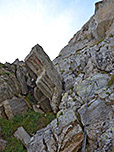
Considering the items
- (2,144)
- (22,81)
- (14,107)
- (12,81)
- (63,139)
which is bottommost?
(63,139)

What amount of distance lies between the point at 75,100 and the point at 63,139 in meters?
5.95

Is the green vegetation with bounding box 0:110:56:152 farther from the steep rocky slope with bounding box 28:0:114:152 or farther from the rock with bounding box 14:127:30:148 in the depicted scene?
the steep rocky slope with bounding box 28:0:114:152

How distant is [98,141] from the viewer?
10031 mm

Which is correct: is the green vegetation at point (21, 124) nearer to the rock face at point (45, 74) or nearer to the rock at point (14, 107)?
the rock at point (14, 107)

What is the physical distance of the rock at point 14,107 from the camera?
2253 centimetres

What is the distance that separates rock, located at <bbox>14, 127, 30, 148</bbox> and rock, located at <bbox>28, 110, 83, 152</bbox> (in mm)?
2613

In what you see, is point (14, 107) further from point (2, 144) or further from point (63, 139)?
point (63, 139)

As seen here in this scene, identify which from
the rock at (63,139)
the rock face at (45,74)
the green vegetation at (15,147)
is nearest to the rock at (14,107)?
the green vegetation at (15,147)

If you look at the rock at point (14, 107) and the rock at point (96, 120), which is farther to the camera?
the rock at point (14, 107)

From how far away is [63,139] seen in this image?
37.6 ft

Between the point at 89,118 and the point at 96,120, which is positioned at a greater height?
the point at 89,118

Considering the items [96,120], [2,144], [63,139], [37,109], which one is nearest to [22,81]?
[37,109]

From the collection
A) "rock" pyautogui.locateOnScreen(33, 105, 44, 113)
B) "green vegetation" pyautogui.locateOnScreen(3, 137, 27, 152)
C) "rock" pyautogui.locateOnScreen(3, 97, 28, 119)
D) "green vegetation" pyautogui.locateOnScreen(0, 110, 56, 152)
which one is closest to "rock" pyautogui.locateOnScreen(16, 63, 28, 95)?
"rock" pyautogui.locateOnScreen(3, 97, 28, 119)

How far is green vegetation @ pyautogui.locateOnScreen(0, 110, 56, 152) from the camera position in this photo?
17219 mm
